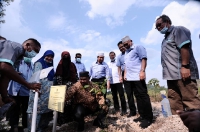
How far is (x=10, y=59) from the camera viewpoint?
2080 mm

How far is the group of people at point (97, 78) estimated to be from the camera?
2455 mm

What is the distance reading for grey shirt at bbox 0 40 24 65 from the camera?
2.06 metres

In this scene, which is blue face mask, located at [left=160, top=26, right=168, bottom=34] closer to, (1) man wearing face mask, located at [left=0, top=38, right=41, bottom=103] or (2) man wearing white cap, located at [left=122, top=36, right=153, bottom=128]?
(2) man wearing white cap, located at [left=122, top=36, right=153, bottom=128]

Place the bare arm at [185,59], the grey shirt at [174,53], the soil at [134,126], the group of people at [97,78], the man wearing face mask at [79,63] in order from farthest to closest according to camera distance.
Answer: the man wearing face mask at [79,63] < the soil at [134,126] < the grey shirt at [174,53] < the bare arm at [185,59] < the group of people at [97,78]

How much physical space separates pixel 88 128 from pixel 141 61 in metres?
1.90

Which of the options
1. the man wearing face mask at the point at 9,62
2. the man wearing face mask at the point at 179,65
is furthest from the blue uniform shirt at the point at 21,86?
the man wearing face mask at the point at 179,65

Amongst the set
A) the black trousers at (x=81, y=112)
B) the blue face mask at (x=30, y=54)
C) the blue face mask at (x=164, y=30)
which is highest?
the blue face mask at (x=164, y=30)

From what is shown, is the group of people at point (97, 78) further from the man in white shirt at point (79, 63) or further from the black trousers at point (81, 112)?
the man in white shirt at point (79, 63)

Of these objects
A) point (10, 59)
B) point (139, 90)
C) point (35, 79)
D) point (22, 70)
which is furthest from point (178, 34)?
point (22, 70)

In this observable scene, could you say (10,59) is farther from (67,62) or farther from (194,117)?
(67,62)

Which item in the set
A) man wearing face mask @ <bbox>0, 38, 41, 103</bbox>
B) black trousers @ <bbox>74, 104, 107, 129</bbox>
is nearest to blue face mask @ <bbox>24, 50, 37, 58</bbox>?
man wearing face mask @ <bbox>0, 38, 41, 103</bbox>

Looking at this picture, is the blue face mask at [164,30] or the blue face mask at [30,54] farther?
the blue face mask at [164,30]

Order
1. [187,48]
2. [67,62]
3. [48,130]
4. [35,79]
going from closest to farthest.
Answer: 1. [35,79]
2. [187,48]
3. [48,130]
4. [67,62]

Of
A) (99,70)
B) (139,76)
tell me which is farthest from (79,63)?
(139,76)
